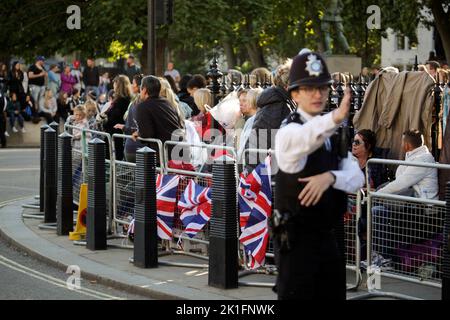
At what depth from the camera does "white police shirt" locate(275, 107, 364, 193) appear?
243 inches

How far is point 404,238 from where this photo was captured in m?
9.17

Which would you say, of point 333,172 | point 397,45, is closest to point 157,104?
point 333,172

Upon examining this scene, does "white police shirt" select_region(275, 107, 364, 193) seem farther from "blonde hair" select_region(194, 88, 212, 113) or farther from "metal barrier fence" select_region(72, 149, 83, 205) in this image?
"metal barrier fence" select_region(72, 149, 83, 205)

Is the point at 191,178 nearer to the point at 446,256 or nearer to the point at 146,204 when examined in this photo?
the point at 146,204

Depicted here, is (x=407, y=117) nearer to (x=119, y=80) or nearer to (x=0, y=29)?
(x=119, y=80)

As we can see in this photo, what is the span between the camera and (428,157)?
1069 centimetres

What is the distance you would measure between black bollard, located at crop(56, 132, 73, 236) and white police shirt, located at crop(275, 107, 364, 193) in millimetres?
6755

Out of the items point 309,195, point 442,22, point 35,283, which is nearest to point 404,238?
point 309,195

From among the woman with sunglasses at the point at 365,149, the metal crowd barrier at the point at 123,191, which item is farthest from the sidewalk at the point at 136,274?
the woman with sunglasses at the point at 365,149

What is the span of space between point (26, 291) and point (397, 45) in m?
63.8

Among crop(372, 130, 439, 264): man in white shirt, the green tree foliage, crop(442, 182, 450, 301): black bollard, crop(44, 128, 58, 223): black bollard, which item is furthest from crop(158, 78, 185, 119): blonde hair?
the green tree foliage

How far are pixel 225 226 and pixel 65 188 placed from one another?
3.88m

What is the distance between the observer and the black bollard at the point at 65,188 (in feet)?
42.1

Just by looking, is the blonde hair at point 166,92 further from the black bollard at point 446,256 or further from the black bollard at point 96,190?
the black bollard at point 446,256
